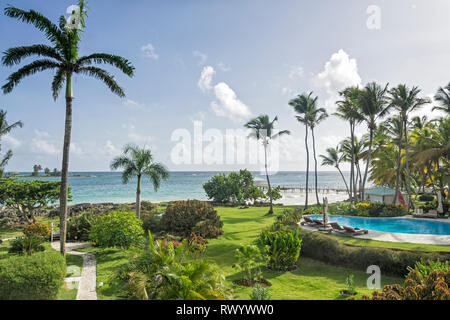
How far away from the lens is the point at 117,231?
35.5 ft

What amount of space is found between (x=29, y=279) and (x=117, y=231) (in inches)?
201

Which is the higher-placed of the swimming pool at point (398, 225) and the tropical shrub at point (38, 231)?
the tropical shrub at point (38, 231)

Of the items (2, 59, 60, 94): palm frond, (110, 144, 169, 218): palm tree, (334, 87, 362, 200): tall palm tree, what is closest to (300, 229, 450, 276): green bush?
(110, 144, 169, 218): palm tree

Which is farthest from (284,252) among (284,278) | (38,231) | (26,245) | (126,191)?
(126,191)

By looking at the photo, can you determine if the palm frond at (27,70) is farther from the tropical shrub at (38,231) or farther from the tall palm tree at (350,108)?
the tall palm tree at (350,108)

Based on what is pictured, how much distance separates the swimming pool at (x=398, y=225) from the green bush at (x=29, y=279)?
53.4 ft

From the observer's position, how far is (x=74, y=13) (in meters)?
9.48

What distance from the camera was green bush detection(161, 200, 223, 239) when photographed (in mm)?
14188

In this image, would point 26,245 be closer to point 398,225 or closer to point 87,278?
point 87,278

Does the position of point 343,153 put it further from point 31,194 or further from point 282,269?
point 31,194

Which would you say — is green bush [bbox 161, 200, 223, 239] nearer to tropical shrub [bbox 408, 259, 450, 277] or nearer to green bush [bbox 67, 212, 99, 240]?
green bush [bbox 67, 212, 99, 240]

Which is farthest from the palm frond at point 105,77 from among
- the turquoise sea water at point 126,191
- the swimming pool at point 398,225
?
the turquoise sea water at point 126,191

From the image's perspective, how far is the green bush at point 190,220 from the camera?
46.5 ft
